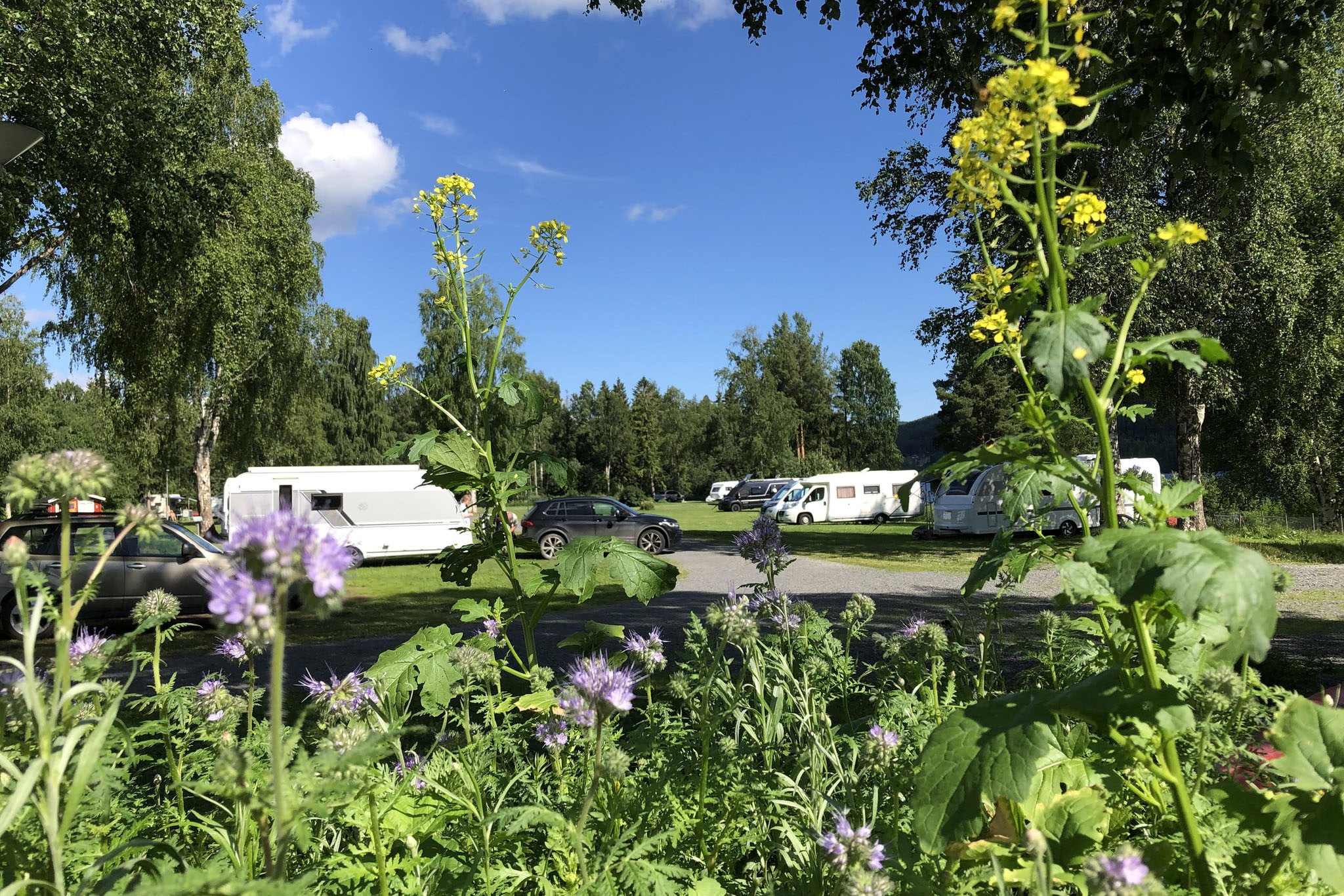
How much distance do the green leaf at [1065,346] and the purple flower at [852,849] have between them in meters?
1.03

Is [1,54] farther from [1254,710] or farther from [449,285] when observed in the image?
[1254,710]

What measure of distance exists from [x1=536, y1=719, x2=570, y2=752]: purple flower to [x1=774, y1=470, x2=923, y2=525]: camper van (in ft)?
109

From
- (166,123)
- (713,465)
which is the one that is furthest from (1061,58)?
(713,465)

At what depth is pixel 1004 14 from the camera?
1.67 metres

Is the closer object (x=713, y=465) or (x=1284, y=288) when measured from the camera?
(x=1284, y=288)

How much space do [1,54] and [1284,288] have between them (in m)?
23.3

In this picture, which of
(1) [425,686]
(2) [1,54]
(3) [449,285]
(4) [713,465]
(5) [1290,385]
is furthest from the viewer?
(4) [713,465]

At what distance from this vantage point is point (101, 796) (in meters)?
1.20

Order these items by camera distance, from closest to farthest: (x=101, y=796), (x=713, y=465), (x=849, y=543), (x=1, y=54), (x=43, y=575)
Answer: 1. (x=43, y=575)
2. (x=101, y=796)
3. (x=1, y=54)
4. (x=849, y=543)
5. (x=713, y=465)

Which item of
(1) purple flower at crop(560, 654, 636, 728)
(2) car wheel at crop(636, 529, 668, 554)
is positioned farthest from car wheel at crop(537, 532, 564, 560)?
(1) purple flower at crop(560, 654, 636, 728)

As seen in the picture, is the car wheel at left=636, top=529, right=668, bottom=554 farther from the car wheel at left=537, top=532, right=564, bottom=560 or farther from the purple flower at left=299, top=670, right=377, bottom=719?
the purple flower at left=299, top=670, right=377, bottom=719

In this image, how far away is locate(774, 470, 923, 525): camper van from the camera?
115 feet

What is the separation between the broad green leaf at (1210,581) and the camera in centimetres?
107

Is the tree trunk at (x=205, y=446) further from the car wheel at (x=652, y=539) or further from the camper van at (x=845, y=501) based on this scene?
the camper van at (x=845, y=501)
